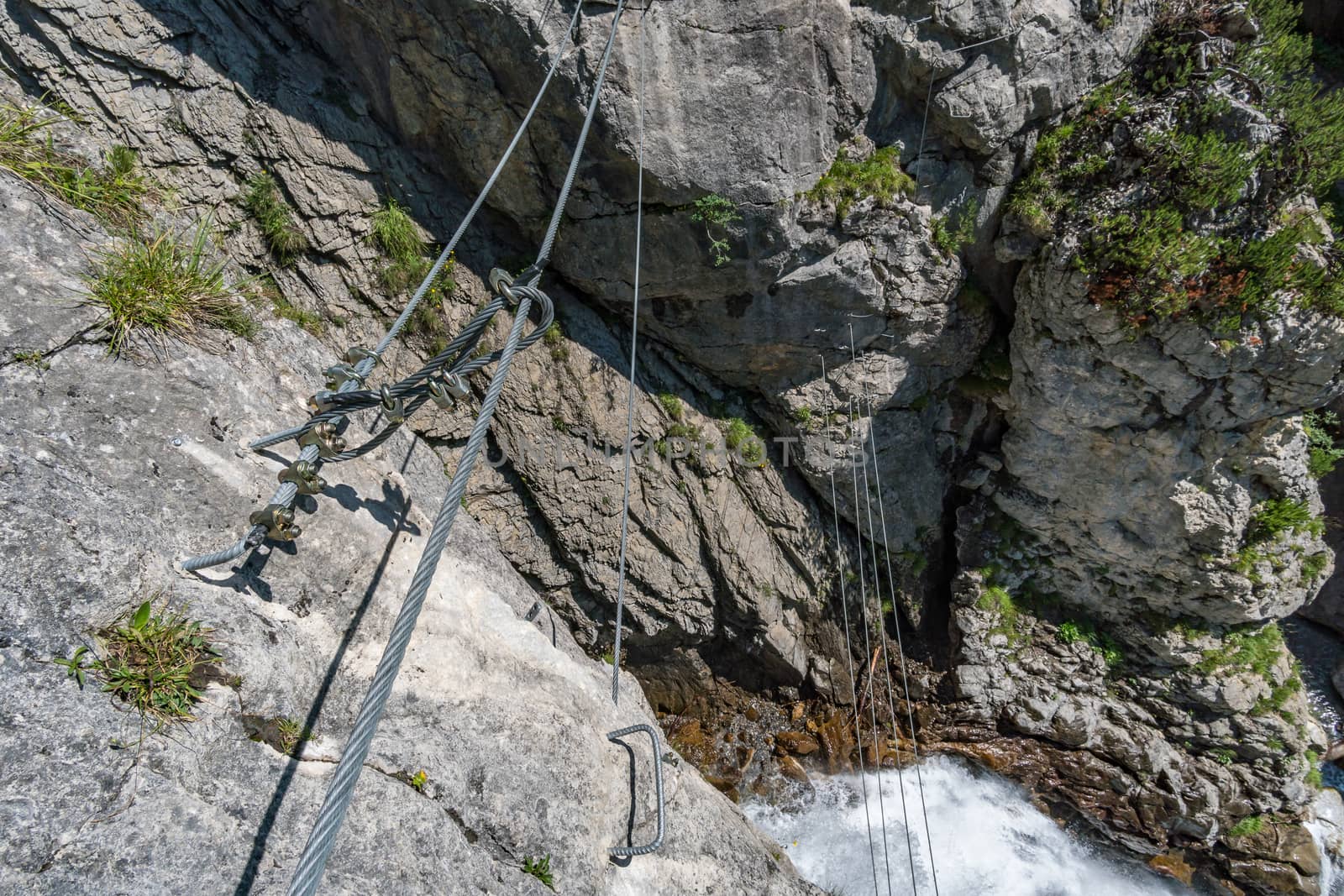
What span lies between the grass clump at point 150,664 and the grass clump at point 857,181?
5.41 m

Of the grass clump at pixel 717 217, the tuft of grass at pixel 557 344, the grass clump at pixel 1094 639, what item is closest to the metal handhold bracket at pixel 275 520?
the tuft of grass at pixel 557 344

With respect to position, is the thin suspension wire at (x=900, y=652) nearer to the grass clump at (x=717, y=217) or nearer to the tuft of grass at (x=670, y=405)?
the tuft of grass at (x=670, y=405)

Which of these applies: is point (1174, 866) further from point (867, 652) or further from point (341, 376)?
point (341, 376)

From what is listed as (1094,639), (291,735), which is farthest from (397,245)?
(1094,639)

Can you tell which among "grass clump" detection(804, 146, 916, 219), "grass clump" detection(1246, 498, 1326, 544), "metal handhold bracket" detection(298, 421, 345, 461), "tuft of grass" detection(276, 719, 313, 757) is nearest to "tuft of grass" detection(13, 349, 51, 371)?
"metal handhold bracket" detection(298, 421, 345, 461)

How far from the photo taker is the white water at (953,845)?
6.38 meters

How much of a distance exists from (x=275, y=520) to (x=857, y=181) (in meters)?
5.33

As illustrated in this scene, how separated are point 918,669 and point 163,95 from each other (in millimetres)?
9725

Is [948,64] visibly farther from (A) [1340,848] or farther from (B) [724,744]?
(A) [1340,848]

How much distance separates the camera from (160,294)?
3.21 m

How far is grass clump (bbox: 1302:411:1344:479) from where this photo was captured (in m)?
6.53

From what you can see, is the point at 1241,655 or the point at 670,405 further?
the point at 1241,655

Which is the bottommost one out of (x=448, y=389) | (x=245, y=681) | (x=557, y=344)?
(x=245, y=681)

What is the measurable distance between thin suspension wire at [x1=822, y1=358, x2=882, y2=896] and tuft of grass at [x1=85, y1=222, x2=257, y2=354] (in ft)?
17.6
